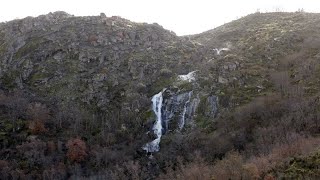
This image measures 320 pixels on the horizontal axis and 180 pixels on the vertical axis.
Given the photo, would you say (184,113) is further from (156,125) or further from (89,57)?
(89,57)

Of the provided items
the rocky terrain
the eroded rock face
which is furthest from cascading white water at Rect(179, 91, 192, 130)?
the eroded rock face

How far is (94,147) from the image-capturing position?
8812 centimetres

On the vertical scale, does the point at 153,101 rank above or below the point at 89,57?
below

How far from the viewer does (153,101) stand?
333 ft

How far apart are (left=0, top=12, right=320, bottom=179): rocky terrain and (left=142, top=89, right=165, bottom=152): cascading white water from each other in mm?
232

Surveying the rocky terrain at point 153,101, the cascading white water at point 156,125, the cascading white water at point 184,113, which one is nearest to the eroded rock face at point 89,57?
the rocky terrain at point 153,101

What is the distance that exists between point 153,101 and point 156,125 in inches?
336

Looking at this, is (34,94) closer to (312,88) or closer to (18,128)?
(18,128)

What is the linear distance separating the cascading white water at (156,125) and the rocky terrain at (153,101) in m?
0.23

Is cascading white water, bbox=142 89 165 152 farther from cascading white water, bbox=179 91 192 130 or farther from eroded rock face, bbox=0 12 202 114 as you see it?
cascading white water, bbox=179 91 192 130

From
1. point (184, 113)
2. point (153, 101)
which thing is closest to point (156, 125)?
point (184, 113)

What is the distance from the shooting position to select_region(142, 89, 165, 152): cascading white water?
8838 centimetres

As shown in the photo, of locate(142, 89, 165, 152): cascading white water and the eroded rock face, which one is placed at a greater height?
the eroded rock face

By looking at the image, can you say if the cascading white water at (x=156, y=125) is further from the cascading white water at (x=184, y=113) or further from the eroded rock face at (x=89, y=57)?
the cascading white water at (x=184, y=113)
